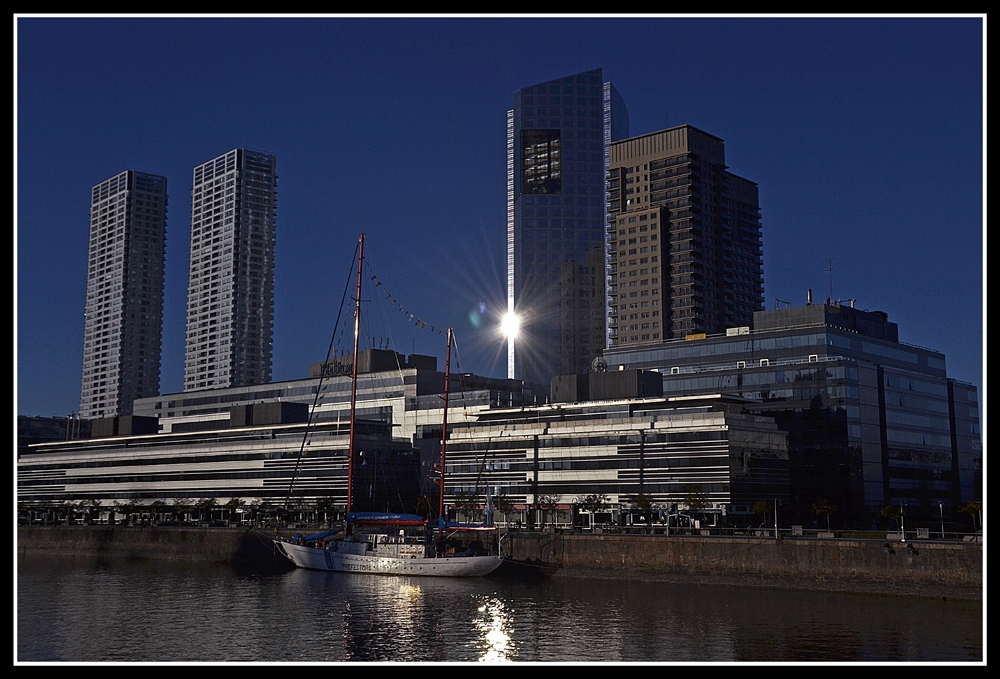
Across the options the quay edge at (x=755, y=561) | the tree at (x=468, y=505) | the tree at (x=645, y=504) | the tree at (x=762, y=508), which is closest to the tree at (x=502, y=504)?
the tree at (x=468, y=505)

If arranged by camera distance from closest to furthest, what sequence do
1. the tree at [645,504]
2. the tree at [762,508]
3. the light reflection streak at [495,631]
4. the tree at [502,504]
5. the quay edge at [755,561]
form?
1. the light reflection streak at [495,631]
2. the quay edge at [755,561]
3. the tree at [645,504]
4. the tree at [762,508]
5. the tree at [502,504]

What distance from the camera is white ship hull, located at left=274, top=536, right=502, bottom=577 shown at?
12962cm

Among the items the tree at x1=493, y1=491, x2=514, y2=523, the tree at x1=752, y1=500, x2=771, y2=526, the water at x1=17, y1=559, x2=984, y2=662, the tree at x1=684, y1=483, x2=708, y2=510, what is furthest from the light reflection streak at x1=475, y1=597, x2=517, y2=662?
the tree at x1=493, y1=491, x2=514, y2=523

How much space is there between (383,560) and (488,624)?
52.7m

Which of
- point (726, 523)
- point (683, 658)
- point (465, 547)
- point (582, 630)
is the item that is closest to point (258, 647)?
point (582, 630)

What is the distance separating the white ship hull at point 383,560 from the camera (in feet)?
425

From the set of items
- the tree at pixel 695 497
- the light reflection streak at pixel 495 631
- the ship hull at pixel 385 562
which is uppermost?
the tree at pixel 695 497

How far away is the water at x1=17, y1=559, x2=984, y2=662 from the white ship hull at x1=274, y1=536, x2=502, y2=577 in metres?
8.92

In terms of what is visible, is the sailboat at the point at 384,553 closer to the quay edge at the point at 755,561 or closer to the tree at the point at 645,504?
the quay edge at the point at 755,561

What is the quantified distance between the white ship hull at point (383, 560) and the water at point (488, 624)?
8921 mm

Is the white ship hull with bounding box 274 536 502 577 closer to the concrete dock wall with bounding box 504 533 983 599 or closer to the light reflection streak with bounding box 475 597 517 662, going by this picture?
the concrete dock wall with bounding box 504 533 983 599

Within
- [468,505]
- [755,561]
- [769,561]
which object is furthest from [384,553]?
[769,561]

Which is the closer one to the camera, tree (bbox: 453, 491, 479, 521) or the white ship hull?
the white ship hull
